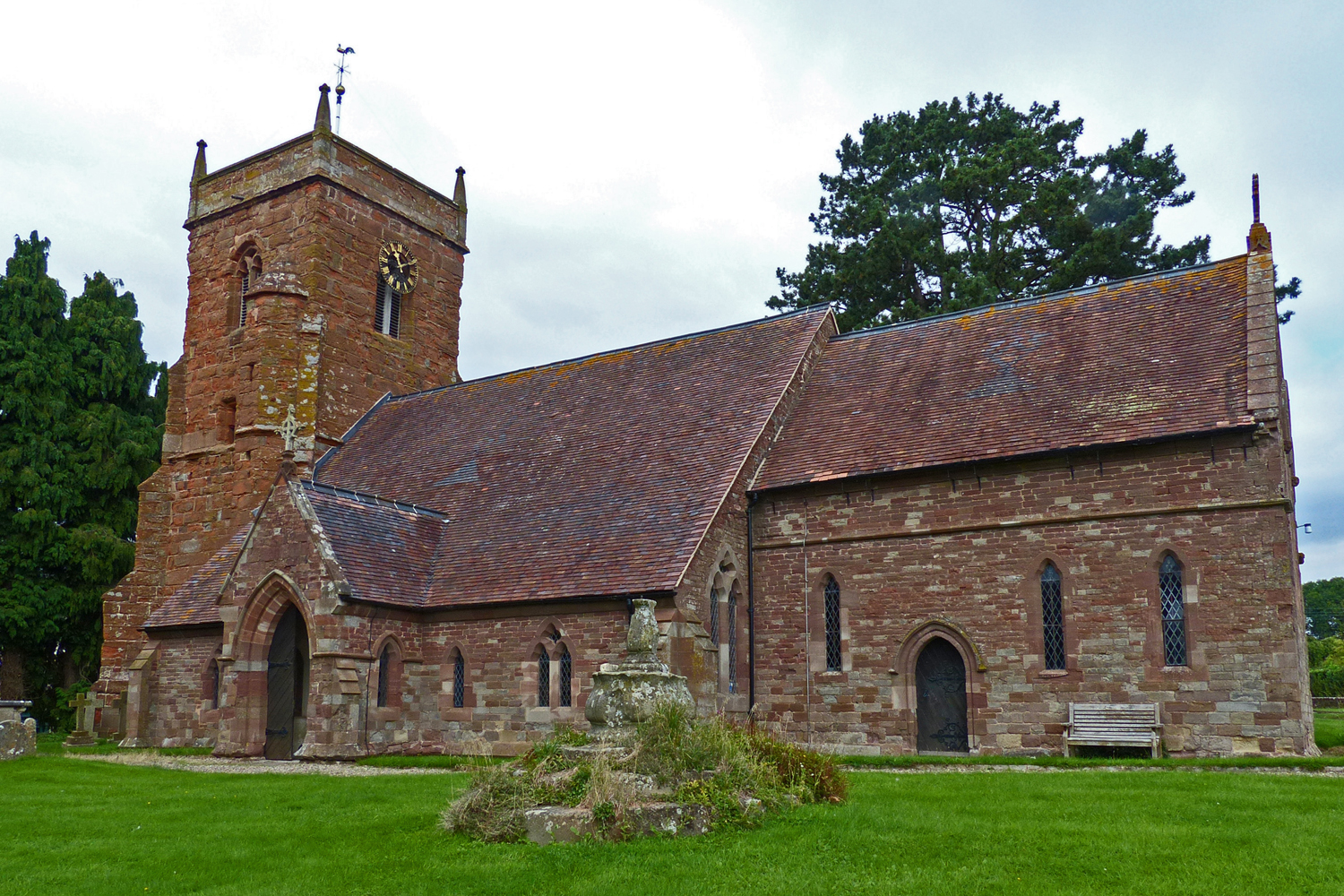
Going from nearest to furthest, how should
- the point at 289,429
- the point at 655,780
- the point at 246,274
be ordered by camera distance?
the point at 655,780, the point at 289,429, the point at 246,274

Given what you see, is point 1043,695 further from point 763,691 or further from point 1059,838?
point 1059,838

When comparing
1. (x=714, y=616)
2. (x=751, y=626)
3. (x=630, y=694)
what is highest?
(x=714, y=616)

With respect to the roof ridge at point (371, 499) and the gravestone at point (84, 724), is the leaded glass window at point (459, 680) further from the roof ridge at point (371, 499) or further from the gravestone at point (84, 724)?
the gravestone at point (84, 724)

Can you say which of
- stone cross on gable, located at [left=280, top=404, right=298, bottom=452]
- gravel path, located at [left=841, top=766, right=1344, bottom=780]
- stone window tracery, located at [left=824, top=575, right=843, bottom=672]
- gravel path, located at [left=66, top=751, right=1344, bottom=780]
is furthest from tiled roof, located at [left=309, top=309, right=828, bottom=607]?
gravel path, located at [left=841, top=766, right=1344, bottom=780]

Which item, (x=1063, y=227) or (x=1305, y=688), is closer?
(x=1305, y=688)

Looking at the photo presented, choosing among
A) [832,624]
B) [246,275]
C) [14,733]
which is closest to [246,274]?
[246,275]

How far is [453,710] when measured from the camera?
21.8 m

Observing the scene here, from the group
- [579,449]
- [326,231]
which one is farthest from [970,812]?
[326,231]

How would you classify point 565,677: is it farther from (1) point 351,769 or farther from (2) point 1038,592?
(2) point 1038,592

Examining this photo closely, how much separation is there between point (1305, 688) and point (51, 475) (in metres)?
36.3

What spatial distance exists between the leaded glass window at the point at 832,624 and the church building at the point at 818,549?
0.19 ft

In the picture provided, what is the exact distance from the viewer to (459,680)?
2205 centimetres

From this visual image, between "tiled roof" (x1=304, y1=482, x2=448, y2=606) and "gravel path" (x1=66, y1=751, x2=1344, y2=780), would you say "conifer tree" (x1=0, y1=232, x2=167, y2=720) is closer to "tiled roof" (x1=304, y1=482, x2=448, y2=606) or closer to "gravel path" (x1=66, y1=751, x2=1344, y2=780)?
"gravel path" (x1=66, y1=751, x2=1344, y2=780)

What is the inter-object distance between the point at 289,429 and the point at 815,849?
69.8ft
